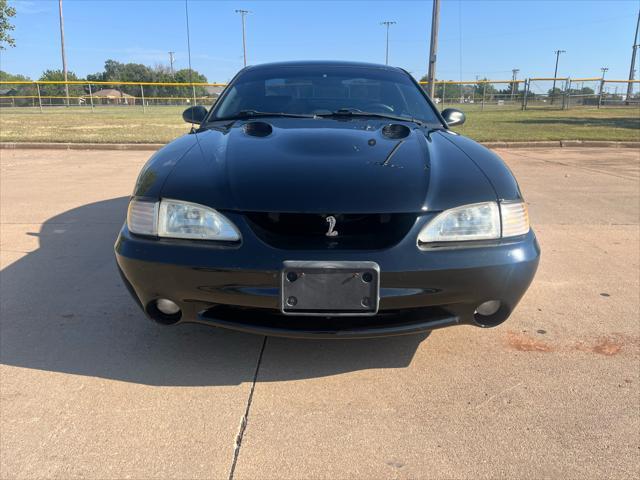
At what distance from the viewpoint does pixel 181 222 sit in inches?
76.9

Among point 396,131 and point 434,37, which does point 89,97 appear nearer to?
point 434,37

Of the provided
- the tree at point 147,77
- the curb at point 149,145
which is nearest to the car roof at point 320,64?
the curb at point 149,145

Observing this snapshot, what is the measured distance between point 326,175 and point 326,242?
298mm

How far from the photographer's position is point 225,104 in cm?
325

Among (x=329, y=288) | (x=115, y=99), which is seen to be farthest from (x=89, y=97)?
(x=329, y=288)

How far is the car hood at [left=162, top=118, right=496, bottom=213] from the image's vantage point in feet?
6.23

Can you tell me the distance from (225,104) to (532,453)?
2623 mm

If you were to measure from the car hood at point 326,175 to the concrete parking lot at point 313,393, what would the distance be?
0.81 m

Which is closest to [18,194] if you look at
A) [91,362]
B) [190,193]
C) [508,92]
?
[91,362]

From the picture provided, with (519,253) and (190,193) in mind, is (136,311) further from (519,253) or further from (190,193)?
(519,253)

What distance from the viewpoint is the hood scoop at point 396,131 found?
251 centimetres

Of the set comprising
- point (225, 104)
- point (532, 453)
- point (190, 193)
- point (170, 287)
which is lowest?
point (532, 453)

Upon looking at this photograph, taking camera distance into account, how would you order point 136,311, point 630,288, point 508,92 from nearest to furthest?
point 136,311
point 630,288
point 508,92

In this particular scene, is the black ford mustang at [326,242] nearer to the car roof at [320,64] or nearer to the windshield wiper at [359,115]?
the windshield wiper at [359,115]
